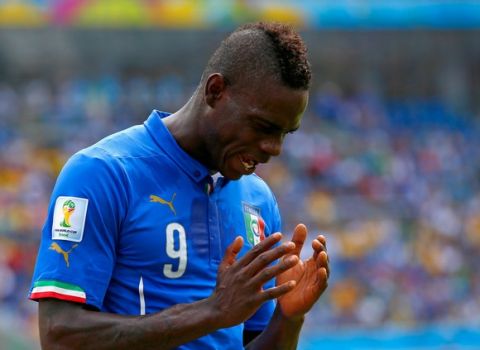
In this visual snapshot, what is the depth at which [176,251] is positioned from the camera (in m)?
Result: 3.21

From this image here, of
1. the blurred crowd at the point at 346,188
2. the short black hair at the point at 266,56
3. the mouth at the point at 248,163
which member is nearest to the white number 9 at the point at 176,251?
the mouth at the point at 248,163

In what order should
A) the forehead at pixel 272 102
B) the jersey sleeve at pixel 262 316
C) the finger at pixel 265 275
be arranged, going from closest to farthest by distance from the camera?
the finger at pixel 265 275 → the forehead at pixel 272 102 → the jersey sleeve at pixel 262 316

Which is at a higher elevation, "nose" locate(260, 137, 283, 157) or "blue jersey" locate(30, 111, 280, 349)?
"nose" locate(260, 137, 283, 157)

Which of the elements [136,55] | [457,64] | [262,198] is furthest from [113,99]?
[262,198]

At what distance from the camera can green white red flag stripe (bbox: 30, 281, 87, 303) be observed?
2986 mm

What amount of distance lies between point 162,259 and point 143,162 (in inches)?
12.6

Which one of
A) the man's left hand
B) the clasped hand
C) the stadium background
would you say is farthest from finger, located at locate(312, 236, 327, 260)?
the stadium background

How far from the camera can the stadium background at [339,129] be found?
1484 cm

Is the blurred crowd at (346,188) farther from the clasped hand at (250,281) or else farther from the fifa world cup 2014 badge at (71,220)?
the clasped hand at (250,281)

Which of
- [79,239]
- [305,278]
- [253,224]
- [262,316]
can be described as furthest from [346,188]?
[79,239]

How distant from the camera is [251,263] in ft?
9.48

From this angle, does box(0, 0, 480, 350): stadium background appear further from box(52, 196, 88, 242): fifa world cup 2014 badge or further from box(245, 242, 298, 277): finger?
box(245, 242, 298, 277): finger

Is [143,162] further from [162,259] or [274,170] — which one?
[274,170]

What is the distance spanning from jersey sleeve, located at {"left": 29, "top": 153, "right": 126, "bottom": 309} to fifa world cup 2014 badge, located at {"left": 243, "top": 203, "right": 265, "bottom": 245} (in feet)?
1.82
